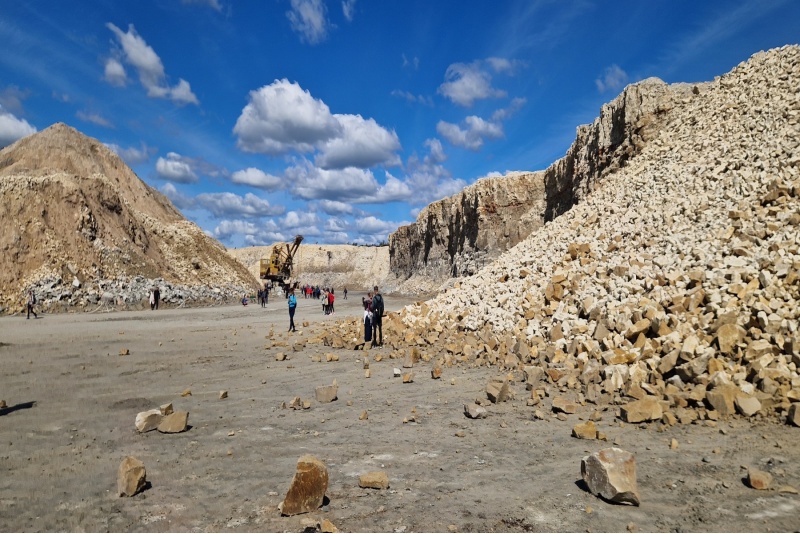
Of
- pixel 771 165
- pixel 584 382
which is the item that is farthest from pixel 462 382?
pixel 771 165

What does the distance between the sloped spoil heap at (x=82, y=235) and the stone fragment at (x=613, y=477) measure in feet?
106

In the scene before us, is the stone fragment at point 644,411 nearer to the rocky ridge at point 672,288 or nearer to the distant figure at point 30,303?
the rocky ridge at point 672,288

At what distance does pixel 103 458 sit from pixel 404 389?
5.10m

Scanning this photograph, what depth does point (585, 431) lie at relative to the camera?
5.99m

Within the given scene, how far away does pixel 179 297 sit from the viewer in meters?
35.0

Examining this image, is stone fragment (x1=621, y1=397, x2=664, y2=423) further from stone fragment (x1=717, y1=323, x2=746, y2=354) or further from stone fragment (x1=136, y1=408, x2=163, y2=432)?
stone fragment (x1=136, y1=408, x2=163, y2=432)

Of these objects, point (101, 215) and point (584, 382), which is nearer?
point (584, 382)

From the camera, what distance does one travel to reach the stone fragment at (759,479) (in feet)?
14.1

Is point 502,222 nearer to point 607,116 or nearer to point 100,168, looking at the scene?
point 607,116

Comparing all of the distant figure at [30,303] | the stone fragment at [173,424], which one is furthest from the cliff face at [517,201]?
the distant figure at [30,303]

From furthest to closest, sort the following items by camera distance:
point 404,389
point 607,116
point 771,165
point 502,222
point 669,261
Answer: point 502,222, point 607,116, point 771,165, point 669,261, point 404,389

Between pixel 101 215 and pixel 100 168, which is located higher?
pixel 100 168

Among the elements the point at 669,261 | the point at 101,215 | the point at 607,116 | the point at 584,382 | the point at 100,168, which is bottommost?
the point at 584,382

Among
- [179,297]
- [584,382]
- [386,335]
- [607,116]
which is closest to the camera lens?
[584,382]
